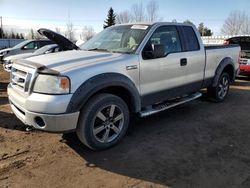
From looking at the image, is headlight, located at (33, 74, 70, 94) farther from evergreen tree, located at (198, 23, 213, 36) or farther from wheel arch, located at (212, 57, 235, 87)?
evergreen tree, located at (198, 23, 213, 36)

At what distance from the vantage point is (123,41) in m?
5.06

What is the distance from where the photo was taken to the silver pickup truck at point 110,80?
12.1 feet

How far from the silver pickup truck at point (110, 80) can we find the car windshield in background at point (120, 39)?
0.06ft

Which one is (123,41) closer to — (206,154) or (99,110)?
(99,110)

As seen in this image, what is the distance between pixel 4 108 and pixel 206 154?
4.54 metres

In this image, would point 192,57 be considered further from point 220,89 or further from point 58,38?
point 58,38

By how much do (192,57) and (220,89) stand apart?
1.90m

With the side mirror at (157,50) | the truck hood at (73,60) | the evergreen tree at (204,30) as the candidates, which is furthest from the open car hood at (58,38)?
the evergreen tree at (204,30)

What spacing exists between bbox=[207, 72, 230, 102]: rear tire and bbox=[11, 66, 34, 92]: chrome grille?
14.9 ft

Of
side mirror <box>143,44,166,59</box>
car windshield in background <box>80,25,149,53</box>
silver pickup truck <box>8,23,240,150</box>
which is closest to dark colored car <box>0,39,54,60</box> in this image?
silver pickup truck <box>8,23,240,150</box>

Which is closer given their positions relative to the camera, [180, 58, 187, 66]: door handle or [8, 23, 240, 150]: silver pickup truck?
[8, 23, 240, 150]: silver pickup truck

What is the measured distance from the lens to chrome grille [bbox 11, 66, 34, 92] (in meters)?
3.88

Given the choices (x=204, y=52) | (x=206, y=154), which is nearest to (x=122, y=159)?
(x=206, y=154)

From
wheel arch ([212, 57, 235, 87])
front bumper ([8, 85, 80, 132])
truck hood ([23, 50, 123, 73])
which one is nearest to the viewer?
front bumper ([8, 85, 80, 132])
